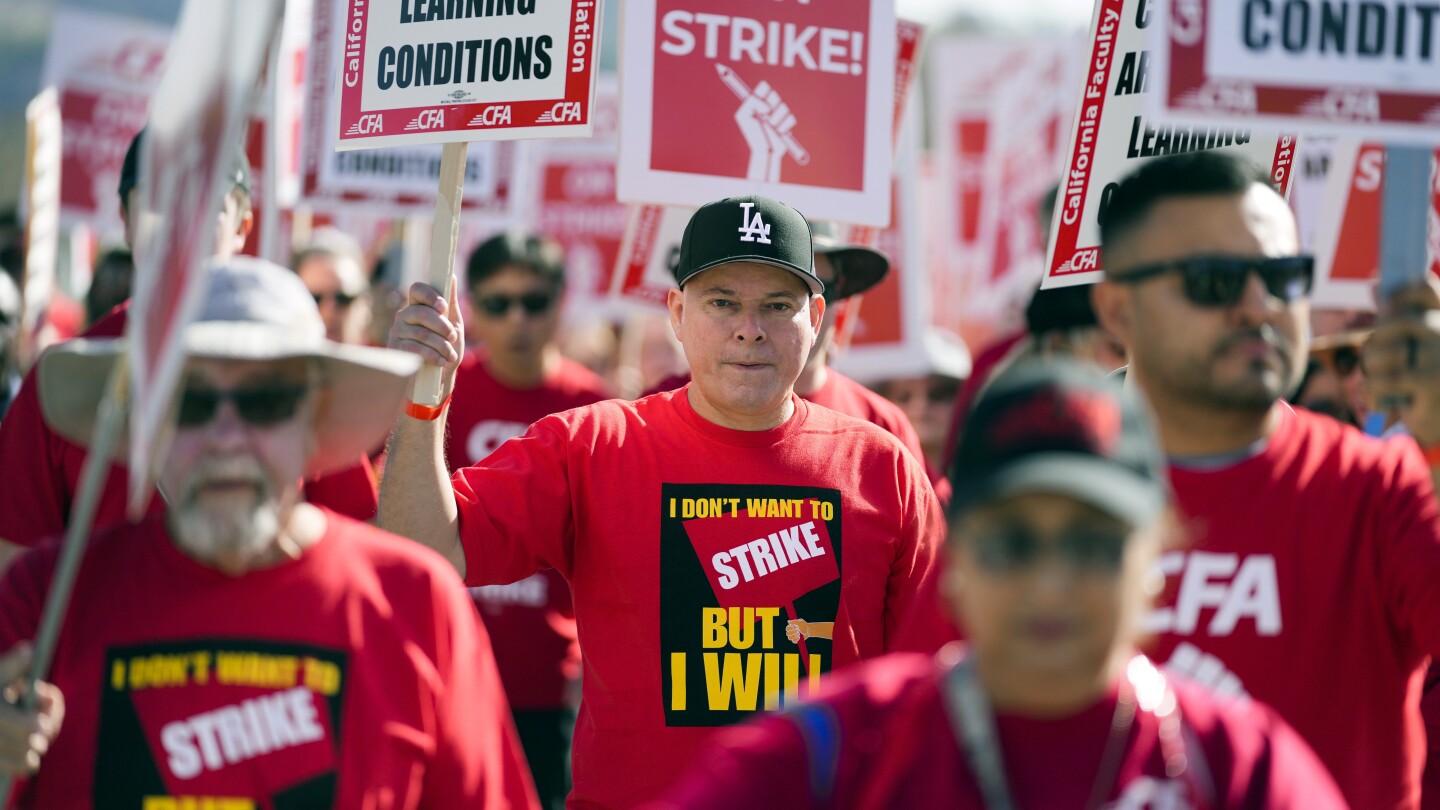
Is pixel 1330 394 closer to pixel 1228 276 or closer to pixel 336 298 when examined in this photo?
pixel 1228 276

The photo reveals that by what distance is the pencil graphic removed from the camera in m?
5.32

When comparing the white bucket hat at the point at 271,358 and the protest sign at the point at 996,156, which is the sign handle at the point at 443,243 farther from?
the protest sign at the point at 996,156

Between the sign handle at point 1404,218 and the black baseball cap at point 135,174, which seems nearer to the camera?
the sign handle at point 1404,218

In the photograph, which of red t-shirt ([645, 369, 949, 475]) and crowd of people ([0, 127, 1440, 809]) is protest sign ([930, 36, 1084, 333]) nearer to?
red t-shirt ([645, 369, 949, 475])

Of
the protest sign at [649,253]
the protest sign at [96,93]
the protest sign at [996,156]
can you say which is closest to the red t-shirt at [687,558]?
the protest sign at [649,253]

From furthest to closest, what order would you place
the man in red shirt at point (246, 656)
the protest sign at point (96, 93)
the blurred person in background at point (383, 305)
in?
1. the protest sign at point (96, 93)
2. the blurred person in background at point (383, 305)
3. the man in red shirt at point (246, 656)

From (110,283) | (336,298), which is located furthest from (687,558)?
(110,283)

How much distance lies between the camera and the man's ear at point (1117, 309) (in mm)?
3275

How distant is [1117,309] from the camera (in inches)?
131

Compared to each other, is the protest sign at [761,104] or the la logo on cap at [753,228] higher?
the protest sign at [761,104]

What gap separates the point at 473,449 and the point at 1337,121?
13.1ft

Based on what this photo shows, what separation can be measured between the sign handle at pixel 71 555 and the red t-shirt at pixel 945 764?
3.07 feet

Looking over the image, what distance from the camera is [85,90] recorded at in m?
10.1

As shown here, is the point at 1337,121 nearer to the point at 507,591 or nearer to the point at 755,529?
the point at 755,529
